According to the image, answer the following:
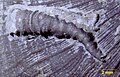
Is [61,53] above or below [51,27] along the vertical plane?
below

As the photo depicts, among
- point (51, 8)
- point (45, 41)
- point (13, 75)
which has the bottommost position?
point (13, 75)

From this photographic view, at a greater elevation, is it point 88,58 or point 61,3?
point 61,3

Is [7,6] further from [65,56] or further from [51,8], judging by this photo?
[65,56]

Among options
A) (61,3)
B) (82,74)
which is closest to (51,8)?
(61,3)

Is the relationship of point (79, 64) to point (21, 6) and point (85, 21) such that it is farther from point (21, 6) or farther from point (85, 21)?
point (21, 6)

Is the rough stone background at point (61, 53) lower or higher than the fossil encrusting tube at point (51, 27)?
lower
